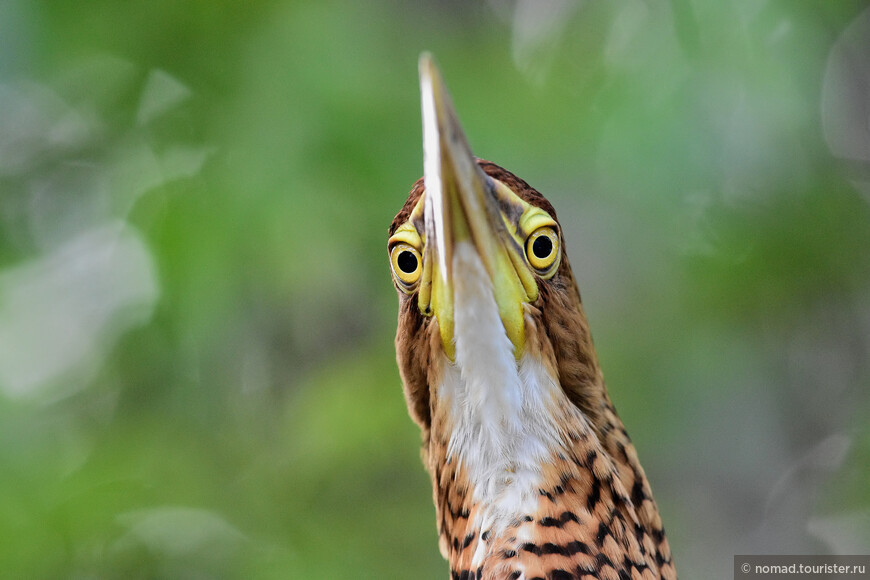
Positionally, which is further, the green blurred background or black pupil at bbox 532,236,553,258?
the green blurred background

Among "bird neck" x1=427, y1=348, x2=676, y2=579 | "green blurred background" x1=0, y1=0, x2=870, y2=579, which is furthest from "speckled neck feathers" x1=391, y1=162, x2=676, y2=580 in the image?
"green blurred background" x1=0, y1=0, x2=870, y2=579

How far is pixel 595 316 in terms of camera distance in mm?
3869

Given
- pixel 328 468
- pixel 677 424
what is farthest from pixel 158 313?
pixel 677 424

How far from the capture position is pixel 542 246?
1565 millimetres

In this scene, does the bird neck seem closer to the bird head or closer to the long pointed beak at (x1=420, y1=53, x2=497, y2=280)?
the bird head

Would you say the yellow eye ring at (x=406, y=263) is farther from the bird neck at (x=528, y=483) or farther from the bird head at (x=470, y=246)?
the bird neck at (x=528, y=483)

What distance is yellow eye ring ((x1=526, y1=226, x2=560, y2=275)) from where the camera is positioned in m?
1.55

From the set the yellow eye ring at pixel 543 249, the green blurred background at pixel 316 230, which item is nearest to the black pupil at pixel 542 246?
the yellow eye ring at pixel 543 249

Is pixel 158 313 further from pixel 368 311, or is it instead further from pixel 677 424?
pixel 677 424

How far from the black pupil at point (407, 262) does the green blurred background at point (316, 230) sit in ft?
4.71

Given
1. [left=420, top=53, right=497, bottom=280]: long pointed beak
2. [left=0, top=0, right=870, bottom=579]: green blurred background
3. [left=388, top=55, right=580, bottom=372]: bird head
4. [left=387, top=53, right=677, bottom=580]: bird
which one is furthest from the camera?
[left=0, top=0, right=870, bottom=579]: green blurred background

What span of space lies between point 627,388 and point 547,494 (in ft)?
6.55

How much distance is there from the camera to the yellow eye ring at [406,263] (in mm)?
1506

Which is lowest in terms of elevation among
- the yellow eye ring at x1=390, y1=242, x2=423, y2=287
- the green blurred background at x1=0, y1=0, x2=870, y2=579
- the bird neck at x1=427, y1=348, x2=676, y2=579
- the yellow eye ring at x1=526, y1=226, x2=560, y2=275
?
the bird neck at x1=427, y1=348, x2=676, y2=579
